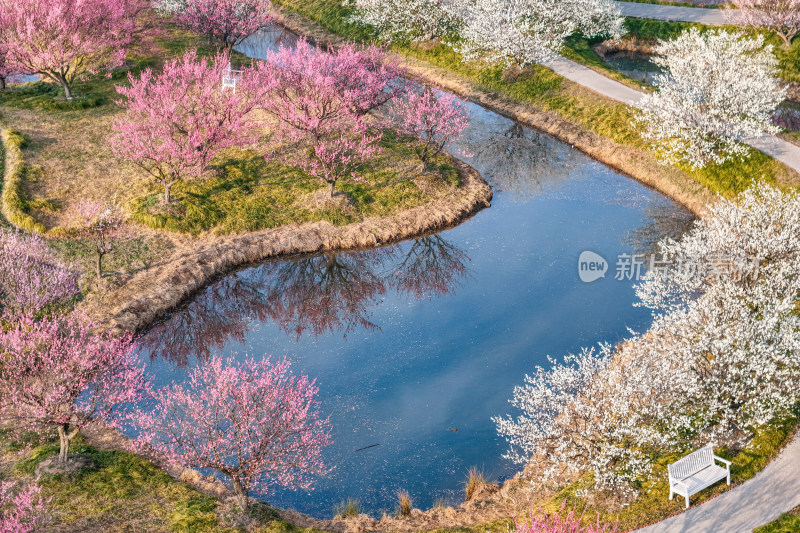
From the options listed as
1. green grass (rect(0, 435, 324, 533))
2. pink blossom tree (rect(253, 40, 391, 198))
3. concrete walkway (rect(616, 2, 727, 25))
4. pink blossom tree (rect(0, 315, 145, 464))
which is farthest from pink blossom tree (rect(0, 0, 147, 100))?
concrete walkway (rect(616, 2, 727, 25))

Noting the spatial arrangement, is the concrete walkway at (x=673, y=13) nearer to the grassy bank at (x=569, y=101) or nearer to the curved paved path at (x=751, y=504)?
the grassy bank at (x=569, y=101)

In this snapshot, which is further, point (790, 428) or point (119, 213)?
point (119, 213)

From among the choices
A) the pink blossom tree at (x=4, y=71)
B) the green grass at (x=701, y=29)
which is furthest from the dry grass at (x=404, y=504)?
the green grass at (x=701, y=29)

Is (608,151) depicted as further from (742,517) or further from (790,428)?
(742,517)

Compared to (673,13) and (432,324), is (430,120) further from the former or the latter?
(673,13)

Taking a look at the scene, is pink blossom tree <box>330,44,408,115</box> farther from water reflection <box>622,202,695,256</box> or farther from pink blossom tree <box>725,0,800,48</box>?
pink blossom tree <box>725,0,800,48</box>

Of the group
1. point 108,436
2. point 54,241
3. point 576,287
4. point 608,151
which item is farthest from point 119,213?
point 608,151

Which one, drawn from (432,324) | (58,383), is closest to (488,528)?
(432,324)
